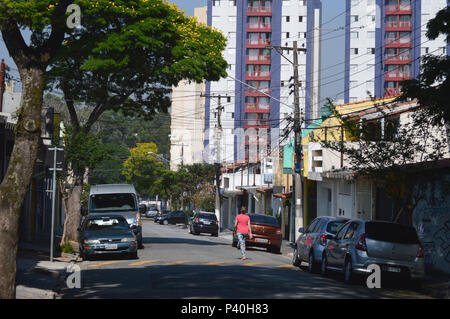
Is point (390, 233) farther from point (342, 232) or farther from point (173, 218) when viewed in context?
point (173, 218)

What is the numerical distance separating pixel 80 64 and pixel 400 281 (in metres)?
17.9

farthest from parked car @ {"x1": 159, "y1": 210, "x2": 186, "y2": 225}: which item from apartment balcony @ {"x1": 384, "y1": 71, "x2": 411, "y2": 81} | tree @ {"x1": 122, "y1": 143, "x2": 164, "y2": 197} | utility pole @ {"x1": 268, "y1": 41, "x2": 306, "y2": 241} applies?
utility pole @ {"x1": 268, "y1": 41, "x2": 306, "y2": 241}

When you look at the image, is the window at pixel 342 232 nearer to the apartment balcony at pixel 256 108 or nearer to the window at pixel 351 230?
the window at pixel 351 230

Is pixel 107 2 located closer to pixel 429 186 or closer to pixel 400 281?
pixel 429 186

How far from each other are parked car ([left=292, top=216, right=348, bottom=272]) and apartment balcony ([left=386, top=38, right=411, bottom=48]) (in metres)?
63.0

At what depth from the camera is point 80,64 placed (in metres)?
30.0

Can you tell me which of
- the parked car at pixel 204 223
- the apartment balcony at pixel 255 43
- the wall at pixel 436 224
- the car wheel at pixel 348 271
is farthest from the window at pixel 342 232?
the apartment balcony at pixel 255 43

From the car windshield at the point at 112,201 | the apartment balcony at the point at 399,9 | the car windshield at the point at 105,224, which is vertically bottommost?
the car windshield at the point at 105,224

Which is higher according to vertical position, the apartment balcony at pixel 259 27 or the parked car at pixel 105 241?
the apartment balcony at pixel 259 27

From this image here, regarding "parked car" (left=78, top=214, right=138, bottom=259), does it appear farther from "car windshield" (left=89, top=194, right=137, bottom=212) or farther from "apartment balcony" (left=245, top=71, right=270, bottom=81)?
"apartment balcony" (left=245, top=71, right=270, bottom=81)

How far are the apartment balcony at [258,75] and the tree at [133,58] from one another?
58954mm

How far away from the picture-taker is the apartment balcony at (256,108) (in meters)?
92.3

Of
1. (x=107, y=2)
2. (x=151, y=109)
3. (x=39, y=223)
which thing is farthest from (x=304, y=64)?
(x=107, y=2)

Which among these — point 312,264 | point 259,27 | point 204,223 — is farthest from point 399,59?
point 312,264
